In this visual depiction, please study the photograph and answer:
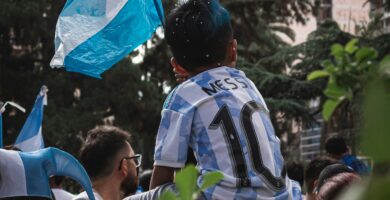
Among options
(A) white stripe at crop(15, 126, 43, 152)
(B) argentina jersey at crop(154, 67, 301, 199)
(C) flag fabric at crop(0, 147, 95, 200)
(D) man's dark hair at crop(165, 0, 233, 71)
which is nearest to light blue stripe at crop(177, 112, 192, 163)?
(B) argentina jersey at crop(154, 67, 301, 199)

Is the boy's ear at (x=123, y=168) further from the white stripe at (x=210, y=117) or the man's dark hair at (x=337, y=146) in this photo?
the man's dark hair at (x=337, y=146)

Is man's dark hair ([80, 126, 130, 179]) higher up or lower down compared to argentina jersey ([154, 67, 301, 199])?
lower down

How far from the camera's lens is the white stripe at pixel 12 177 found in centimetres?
211

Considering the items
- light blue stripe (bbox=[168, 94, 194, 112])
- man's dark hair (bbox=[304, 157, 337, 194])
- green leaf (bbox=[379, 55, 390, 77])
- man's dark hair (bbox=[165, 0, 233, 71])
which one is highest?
green leaf (bbox=[379, 55, 390, 77])

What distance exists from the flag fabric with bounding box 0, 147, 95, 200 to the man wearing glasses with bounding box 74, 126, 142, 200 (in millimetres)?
1182

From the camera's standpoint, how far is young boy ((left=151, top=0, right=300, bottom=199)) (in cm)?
196

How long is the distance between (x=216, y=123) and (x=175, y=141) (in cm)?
12

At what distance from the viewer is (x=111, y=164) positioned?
3.39 m

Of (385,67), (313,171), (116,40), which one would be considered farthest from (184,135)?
(313,171)

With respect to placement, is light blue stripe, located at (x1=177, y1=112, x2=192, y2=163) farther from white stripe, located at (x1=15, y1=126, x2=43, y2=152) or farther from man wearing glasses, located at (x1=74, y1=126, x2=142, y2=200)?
white stripe, located at (x1=15, y1=126, x2=43, y2=152)

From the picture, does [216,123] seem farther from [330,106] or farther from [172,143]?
[330,106]

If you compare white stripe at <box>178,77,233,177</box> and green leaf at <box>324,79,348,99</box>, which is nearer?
green leaf at <box>324,79,348,99</box>

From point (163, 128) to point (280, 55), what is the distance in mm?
13793

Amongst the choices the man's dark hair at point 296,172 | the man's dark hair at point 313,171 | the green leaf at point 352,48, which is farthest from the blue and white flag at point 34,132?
the green leaf at point 352,48
